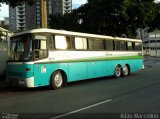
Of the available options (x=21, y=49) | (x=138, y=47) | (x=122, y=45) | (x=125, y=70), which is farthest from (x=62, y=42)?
(x=138, y=47)

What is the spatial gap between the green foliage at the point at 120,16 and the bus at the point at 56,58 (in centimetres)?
811

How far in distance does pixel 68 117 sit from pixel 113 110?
1530mm

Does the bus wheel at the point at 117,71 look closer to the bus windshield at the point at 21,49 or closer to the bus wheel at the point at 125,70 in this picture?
the bus wheel at the point at 125,70

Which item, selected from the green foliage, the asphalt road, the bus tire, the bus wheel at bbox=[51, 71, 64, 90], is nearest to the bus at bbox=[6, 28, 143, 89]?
the bus wheel at bbox=[51, 71, 64, 90]

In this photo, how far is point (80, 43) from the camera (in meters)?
17.4

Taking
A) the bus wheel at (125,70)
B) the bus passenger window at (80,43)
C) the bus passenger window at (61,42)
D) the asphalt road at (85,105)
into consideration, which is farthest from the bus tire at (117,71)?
the asphalt road at (85,105)

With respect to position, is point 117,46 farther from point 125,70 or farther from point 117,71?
point 125,70

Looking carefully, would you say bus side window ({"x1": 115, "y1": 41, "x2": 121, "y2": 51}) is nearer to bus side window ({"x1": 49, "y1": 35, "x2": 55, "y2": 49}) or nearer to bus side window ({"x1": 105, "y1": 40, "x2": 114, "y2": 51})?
bus side window ({"x1": 105, "y1": 40, "x2": 114, "y2": 51})

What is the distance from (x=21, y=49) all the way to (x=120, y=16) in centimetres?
1575

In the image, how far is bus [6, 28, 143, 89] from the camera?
14214mm

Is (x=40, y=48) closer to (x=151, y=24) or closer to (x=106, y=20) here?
(x=106, y=20)

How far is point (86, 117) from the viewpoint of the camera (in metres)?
8.30

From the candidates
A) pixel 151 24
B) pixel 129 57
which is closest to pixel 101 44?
Result: pixel 129 57

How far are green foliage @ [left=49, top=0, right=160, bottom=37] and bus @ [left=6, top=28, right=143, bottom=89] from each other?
811 cm
